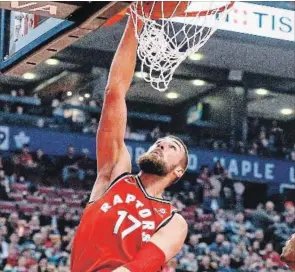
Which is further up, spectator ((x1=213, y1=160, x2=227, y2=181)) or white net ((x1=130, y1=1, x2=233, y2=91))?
white net ((x1=130, y1=1, x2=233, y2=91))

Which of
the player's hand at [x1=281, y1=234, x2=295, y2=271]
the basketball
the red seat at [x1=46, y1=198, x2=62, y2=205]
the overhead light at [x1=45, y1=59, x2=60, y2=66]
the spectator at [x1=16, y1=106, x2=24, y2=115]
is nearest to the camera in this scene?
the player's hand at [x1=281, y1=234, x2=295, y2=271]

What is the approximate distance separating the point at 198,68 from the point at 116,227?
13580mm

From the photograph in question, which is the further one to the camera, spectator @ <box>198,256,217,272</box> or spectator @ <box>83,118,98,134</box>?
spectator @ <box>83,118,98,134</box>

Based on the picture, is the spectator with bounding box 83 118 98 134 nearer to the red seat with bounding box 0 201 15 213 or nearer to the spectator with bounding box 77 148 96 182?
the spectator with bounding box 77 148 96 182

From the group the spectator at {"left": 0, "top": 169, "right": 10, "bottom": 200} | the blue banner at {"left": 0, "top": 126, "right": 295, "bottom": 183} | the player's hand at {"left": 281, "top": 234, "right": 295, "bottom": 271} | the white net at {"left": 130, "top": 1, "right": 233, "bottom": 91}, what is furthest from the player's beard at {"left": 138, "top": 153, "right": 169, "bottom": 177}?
the blue banner at {"left": 0, "top": 126, "right": 295, "bottom": 183}

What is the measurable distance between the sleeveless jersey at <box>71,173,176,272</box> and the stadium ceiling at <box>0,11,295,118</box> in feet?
35.3

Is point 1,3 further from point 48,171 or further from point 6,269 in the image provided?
point 48,171

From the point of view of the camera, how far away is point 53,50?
12.3 feet

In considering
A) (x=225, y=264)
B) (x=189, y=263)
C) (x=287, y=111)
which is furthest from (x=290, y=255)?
(x=287, y=111)

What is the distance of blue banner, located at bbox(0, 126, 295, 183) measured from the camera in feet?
44.7

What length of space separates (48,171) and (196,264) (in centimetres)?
346

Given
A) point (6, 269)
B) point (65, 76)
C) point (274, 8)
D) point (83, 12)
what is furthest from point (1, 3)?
point (65, 76)

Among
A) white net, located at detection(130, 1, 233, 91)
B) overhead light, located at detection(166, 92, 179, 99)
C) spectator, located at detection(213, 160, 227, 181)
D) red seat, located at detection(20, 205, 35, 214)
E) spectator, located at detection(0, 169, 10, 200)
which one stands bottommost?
spectator, located at detection(213, 160, 227, 181)

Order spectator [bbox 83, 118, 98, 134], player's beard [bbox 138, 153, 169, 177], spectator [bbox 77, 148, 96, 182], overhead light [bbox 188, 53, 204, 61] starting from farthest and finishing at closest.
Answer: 1. overhead light [bbox 188, 53, 204, 61]
2. spectator [bbox 83, 118, 98, 134]
3. spectator [bbox 77, 148, 96, 182]
4. player's beard [bbox 138, 153, 169, 177]
